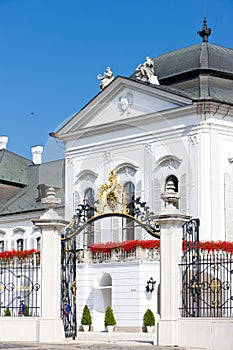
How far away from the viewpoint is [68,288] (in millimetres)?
22500

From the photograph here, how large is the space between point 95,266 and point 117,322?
8.14 ft

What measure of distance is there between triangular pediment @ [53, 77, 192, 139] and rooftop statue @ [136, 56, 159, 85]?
93 centimetres

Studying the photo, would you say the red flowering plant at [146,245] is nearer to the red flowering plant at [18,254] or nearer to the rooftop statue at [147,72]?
the red flowering plant at [18,254]

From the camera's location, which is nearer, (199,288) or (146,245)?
(199,288)

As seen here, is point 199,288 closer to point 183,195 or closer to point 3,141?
point 183,195

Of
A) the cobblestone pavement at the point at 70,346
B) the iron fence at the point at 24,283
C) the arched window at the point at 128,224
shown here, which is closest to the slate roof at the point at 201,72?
the arched window at the point at 128,224

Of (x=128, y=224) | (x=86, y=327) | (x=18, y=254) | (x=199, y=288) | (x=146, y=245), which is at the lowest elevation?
(x=86, y=327)

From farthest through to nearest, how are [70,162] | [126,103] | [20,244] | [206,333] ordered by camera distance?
[20,244] → [70,162] → [126,103] → [206,333]

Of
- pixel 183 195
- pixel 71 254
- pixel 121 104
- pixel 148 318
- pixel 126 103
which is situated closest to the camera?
pixel 71 254

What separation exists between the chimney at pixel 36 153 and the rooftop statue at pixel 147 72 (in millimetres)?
20403

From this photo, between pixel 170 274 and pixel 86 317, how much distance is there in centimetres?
1314

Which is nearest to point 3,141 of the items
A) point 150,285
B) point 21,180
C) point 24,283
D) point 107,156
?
point 21,180

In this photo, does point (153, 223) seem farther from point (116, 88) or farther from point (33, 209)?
point (33, 209)

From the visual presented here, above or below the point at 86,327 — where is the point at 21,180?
above
